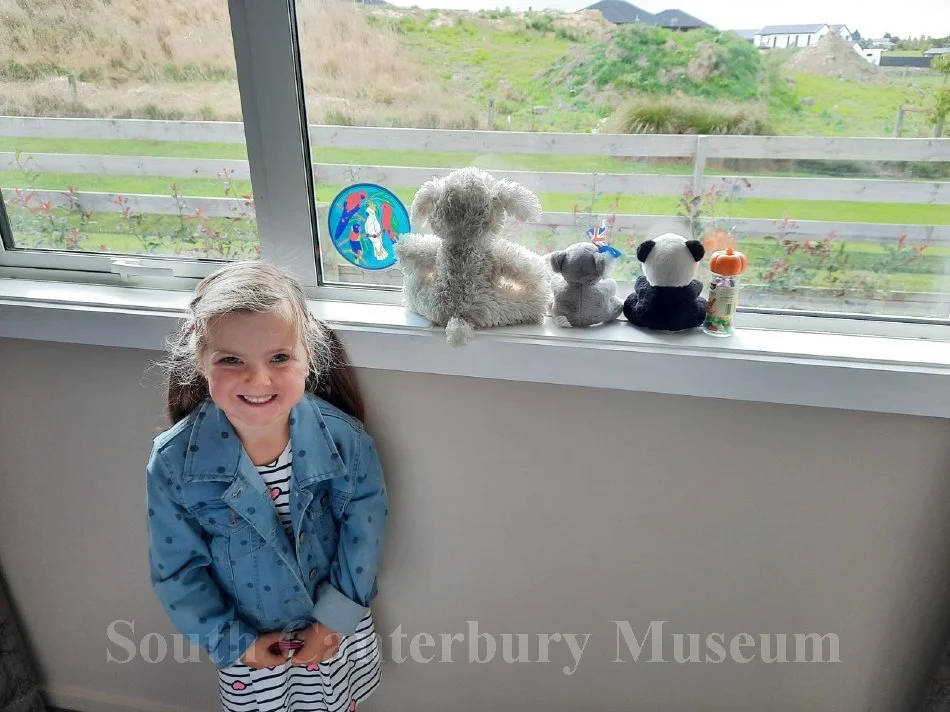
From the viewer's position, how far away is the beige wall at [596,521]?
0.99 metres

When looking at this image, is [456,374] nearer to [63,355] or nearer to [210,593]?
[210,593]

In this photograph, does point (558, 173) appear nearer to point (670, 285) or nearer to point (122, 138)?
point (670, 285)

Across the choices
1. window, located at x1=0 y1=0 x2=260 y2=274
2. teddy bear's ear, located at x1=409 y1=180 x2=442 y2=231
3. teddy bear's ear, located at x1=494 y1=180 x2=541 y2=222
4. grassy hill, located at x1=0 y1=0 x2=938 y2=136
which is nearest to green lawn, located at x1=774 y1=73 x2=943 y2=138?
grassy hill, located at x1=0 y1=0 x2=938 y2=136

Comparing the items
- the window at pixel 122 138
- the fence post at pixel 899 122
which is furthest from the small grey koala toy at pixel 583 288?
the window at pixel 122 138

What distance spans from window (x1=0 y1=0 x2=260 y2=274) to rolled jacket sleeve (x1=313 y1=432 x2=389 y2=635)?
0.42 meters

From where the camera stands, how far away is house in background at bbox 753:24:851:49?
3.04 feet

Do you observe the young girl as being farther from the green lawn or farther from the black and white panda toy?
the green lawn

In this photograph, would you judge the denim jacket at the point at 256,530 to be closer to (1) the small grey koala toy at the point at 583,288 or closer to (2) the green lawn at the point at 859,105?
(1) the small grey koala toy at the point at 583,288

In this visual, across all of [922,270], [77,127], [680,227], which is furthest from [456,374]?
[77,127]

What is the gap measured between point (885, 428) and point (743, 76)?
510 mm

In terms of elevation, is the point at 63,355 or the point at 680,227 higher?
the point at 680,227

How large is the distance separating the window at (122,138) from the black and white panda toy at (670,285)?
2.10ft

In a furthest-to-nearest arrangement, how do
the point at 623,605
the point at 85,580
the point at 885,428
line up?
1. the point at 85,580
2. the point at 623,605
3. the point at 885,428

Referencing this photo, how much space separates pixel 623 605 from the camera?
3.71 ft
